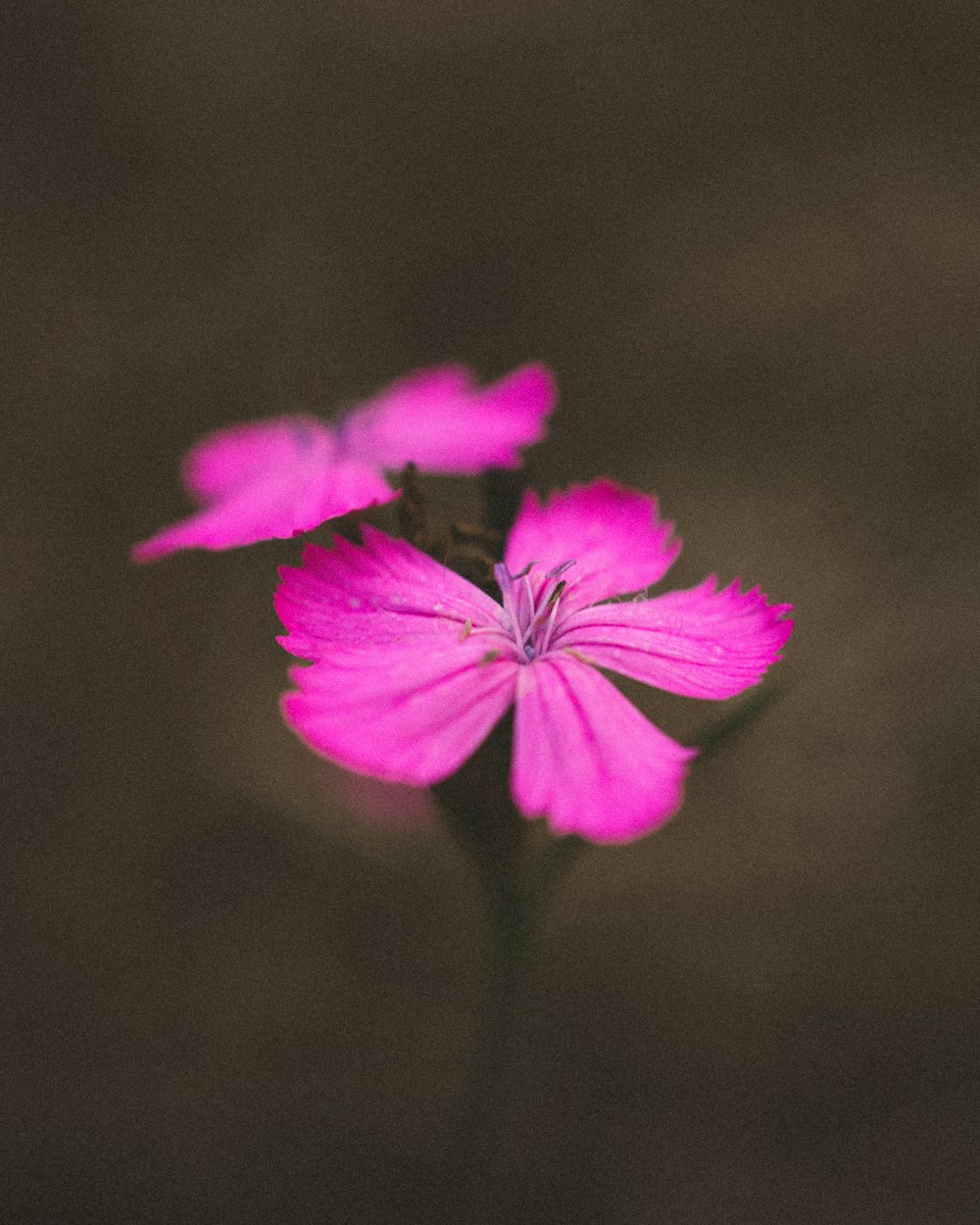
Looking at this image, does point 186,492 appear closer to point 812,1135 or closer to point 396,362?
point 396,362

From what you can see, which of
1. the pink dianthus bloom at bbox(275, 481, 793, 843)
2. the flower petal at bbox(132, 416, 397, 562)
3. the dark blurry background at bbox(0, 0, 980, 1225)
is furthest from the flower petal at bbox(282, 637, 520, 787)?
the dark blurry background at bbox(0, 0, 980, 1225)

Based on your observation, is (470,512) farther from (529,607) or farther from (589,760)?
(589,760)

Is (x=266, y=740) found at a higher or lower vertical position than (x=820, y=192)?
lower

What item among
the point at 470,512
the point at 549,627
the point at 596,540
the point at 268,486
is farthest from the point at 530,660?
the point at 470,512

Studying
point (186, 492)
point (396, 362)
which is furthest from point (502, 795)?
point (396, 362)

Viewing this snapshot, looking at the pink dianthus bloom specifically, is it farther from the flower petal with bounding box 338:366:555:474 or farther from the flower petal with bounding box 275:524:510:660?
the flower petal with bounding box 338:366:555:474
